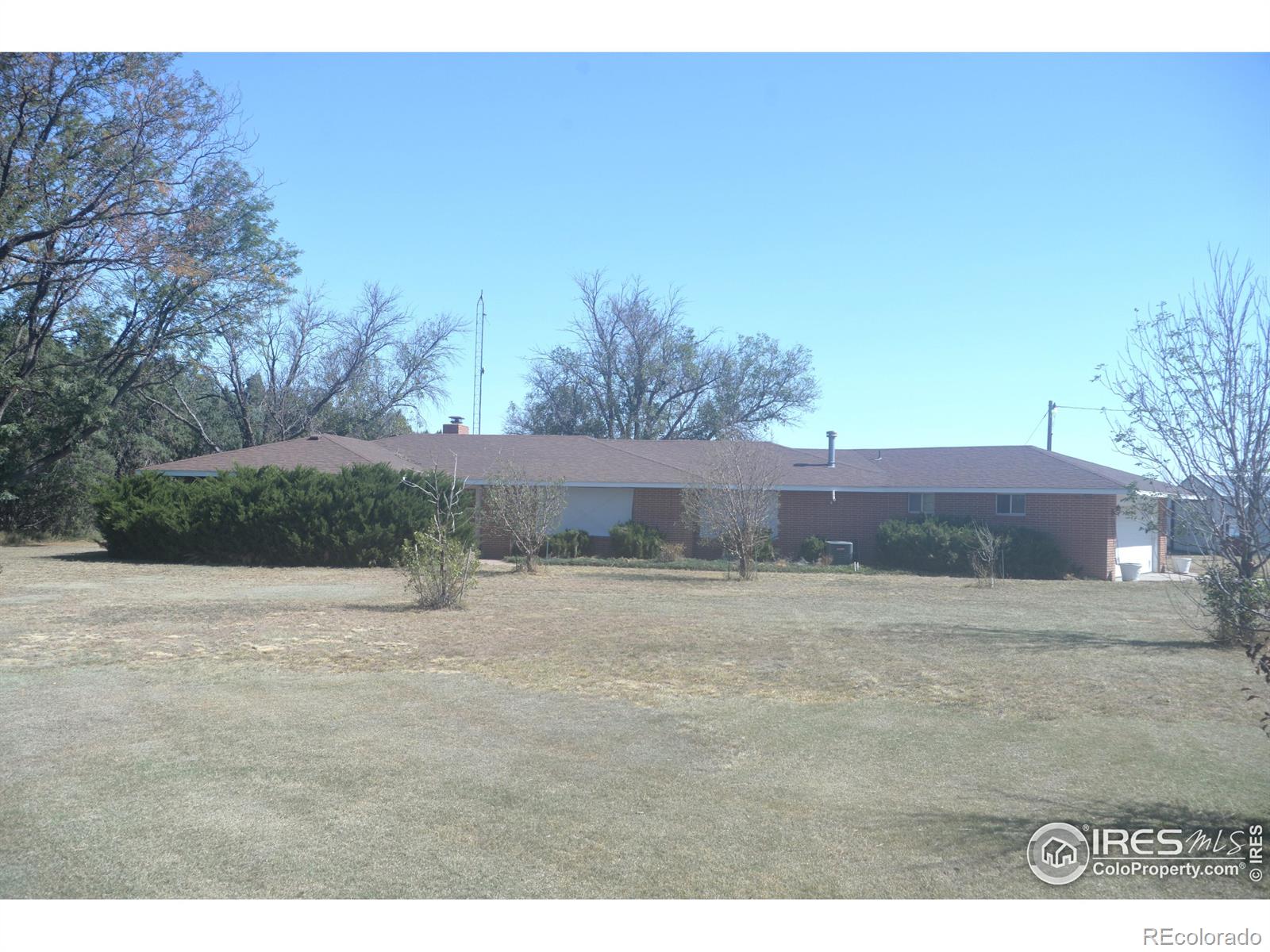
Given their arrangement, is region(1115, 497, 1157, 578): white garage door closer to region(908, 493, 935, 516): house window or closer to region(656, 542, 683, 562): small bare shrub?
region(908, 493, 935, 516): house window

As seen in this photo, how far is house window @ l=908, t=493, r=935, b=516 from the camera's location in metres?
30.5

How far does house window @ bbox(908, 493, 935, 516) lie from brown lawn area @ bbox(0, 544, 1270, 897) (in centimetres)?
1628

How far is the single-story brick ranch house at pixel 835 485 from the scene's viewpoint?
28.0 m

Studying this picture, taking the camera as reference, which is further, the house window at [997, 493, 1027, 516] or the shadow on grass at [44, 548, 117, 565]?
the house window at [997, 493, 1027, 516]

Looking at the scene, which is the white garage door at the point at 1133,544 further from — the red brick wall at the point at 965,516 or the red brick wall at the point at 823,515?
the red brick wall at the point at 965,516

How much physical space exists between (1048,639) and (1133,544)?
18864mm

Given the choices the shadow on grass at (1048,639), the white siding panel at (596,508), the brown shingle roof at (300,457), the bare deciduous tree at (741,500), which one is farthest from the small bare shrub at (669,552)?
the shadow on grass at (1048,639)

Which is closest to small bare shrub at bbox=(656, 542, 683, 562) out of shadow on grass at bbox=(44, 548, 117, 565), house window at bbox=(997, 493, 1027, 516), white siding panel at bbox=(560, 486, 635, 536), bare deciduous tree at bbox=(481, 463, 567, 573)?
white siding panel at bbox=(560, 486, 635, 536)

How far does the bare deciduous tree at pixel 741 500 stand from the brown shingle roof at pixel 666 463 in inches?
136

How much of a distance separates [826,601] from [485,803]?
43.7ft

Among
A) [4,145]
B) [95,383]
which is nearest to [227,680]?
[4,145]

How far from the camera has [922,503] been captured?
30.7 meters

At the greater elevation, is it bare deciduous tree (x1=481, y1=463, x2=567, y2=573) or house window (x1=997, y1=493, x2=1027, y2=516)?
house window (x1=997, y1=493, x2=1027, y2=516)

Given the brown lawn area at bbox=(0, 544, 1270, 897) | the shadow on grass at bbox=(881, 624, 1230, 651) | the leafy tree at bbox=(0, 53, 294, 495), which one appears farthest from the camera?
the leafy tree at bbox=(0, 53, 294, 495)
